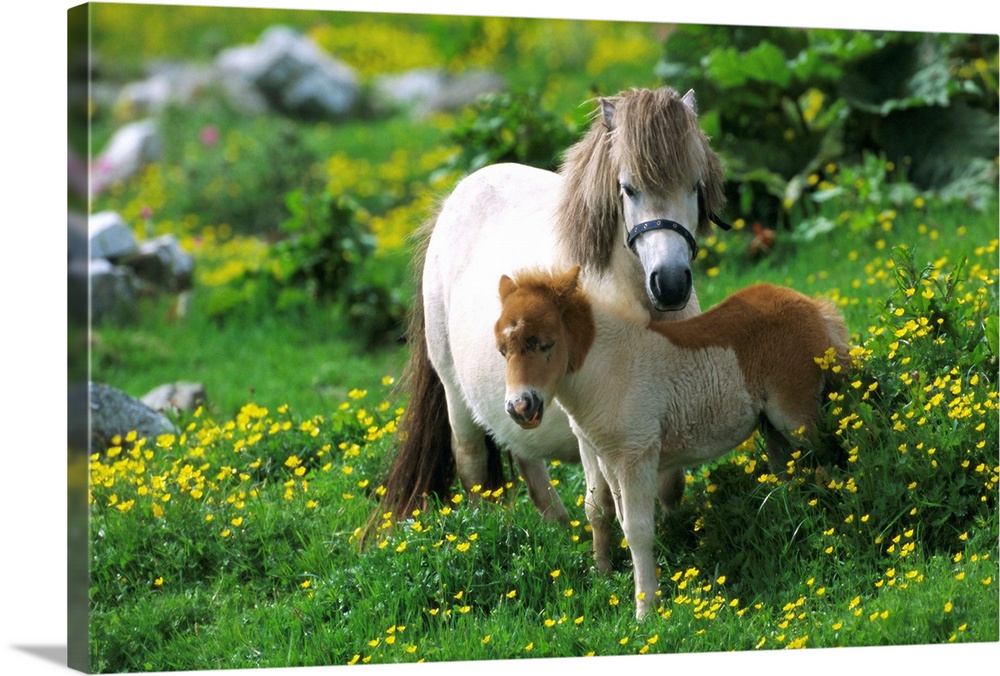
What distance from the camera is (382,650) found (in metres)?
4.68

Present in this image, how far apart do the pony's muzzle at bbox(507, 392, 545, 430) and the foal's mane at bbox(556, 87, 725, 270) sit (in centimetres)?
85

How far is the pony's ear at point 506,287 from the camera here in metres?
4.35

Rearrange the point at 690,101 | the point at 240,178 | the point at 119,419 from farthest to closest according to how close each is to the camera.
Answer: the point at 240,178 < the point at 119,419 < the point at 690,101

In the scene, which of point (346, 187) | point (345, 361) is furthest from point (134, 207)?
point (345, 361)

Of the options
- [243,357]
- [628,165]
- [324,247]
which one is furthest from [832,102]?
[243,357]

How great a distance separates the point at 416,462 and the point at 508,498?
449mm

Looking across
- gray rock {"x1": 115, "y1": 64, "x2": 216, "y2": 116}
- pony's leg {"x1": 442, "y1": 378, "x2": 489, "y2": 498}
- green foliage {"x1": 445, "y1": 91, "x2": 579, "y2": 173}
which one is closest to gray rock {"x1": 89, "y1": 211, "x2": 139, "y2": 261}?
green foliage {"x1": 445, "y1": 91, "x2": 579, "y2": 173}

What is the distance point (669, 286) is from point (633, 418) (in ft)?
1.51

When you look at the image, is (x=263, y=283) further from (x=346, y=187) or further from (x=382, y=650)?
(x=382, y=650)

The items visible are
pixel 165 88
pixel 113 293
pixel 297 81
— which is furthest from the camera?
pixel 165 88

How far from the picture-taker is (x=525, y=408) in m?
4.11

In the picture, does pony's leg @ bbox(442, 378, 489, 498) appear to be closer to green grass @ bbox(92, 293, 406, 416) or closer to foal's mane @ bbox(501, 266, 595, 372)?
foal's mane @ bbox(501, 266, 595, 372)

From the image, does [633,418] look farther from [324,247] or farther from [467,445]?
[324,247]

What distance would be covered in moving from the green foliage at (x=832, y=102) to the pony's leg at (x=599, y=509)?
10.0 feet
